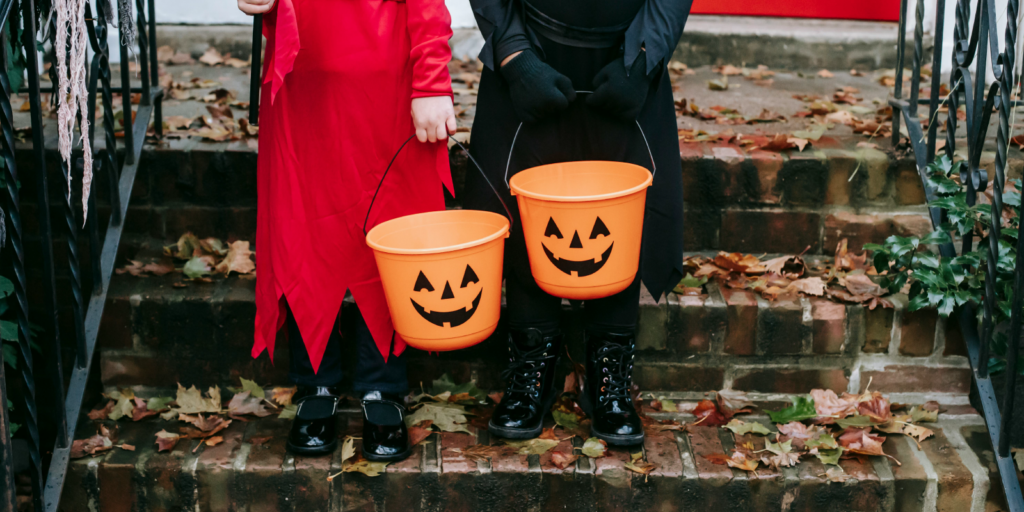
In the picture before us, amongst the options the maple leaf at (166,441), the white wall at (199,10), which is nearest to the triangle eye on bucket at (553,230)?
the maple leaf at (166,441)

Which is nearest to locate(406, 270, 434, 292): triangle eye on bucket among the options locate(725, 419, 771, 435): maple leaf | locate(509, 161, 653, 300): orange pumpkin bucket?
locate(509, 161, 653, 300): orange pumpkin bucket

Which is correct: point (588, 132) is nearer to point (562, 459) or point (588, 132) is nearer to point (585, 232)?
point (585, 232)

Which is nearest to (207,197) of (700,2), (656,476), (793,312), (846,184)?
(656,476)

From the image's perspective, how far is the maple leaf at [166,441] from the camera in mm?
2264

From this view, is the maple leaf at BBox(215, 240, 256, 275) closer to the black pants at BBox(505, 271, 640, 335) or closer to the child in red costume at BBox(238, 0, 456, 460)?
the child in red costume at BBox(238, 0, 456, 460)

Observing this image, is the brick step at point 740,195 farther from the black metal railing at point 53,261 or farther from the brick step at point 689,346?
the brick step at point 689,346

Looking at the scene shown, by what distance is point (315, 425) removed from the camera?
2270 mm

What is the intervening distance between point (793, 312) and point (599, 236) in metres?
0.93

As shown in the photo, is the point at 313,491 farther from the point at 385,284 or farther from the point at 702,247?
the point at 702,247

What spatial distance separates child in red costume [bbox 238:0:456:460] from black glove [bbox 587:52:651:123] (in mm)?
367

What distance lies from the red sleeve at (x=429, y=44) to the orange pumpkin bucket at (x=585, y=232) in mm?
301

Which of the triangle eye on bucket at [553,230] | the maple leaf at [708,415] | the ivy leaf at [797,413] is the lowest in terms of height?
the maple leaf at [708,415]

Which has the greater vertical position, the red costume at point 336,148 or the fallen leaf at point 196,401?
the red costume at point 336,148

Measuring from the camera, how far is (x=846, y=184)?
2859 mm
